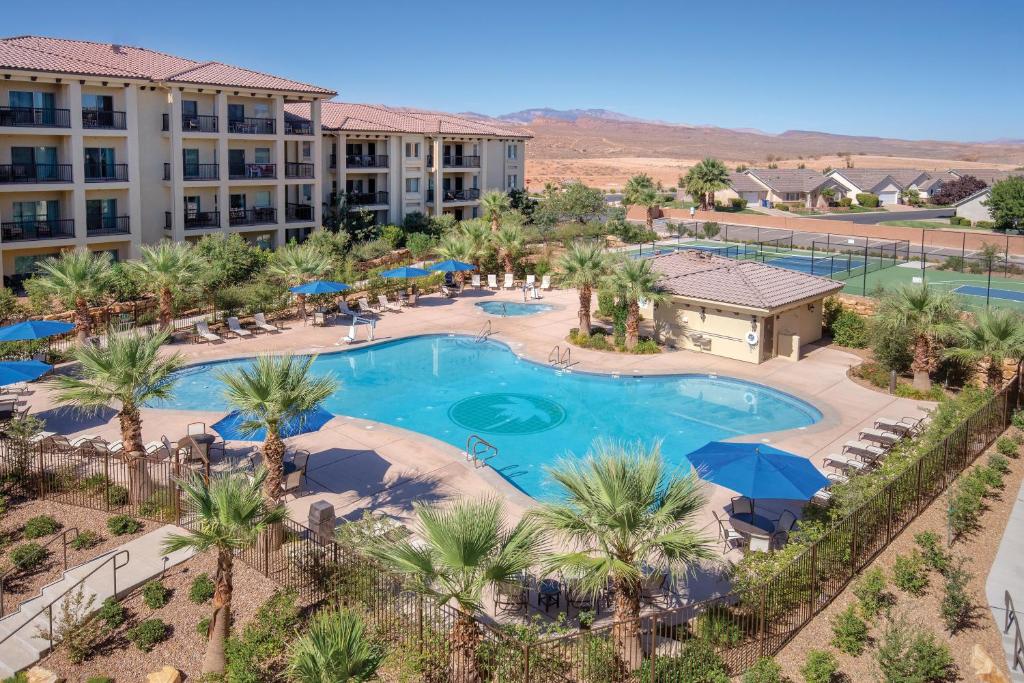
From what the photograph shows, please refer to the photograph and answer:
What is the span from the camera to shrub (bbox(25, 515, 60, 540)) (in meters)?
15.0

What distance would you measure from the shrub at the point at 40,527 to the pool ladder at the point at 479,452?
854 centimetres

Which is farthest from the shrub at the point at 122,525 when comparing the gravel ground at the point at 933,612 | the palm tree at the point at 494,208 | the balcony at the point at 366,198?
the balcony at the point at 366,198

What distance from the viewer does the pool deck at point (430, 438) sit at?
17266mm

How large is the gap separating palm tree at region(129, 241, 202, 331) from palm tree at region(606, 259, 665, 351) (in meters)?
14.9

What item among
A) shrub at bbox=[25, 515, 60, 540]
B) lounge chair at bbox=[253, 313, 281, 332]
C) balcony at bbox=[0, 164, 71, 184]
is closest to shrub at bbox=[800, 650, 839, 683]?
shrub at bbox=[25, 515, 60, 540]

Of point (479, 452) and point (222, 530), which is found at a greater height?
point (222, 530)

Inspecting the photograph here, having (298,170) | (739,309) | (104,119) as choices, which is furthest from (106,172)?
(739,309)

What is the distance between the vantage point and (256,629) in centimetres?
1198

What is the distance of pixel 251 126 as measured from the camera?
43406 mm

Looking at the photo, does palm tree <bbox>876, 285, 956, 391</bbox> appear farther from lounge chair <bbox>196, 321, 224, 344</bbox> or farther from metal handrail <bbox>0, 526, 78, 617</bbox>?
lounge chair <bbox>196, 321, 224, 344</bbox>

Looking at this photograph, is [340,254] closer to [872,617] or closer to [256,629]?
[256,629]

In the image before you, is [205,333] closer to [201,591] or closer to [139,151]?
[139,151]

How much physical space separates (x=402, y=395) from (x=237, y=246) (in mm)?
14279

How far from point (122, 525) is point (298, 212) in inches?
1327
